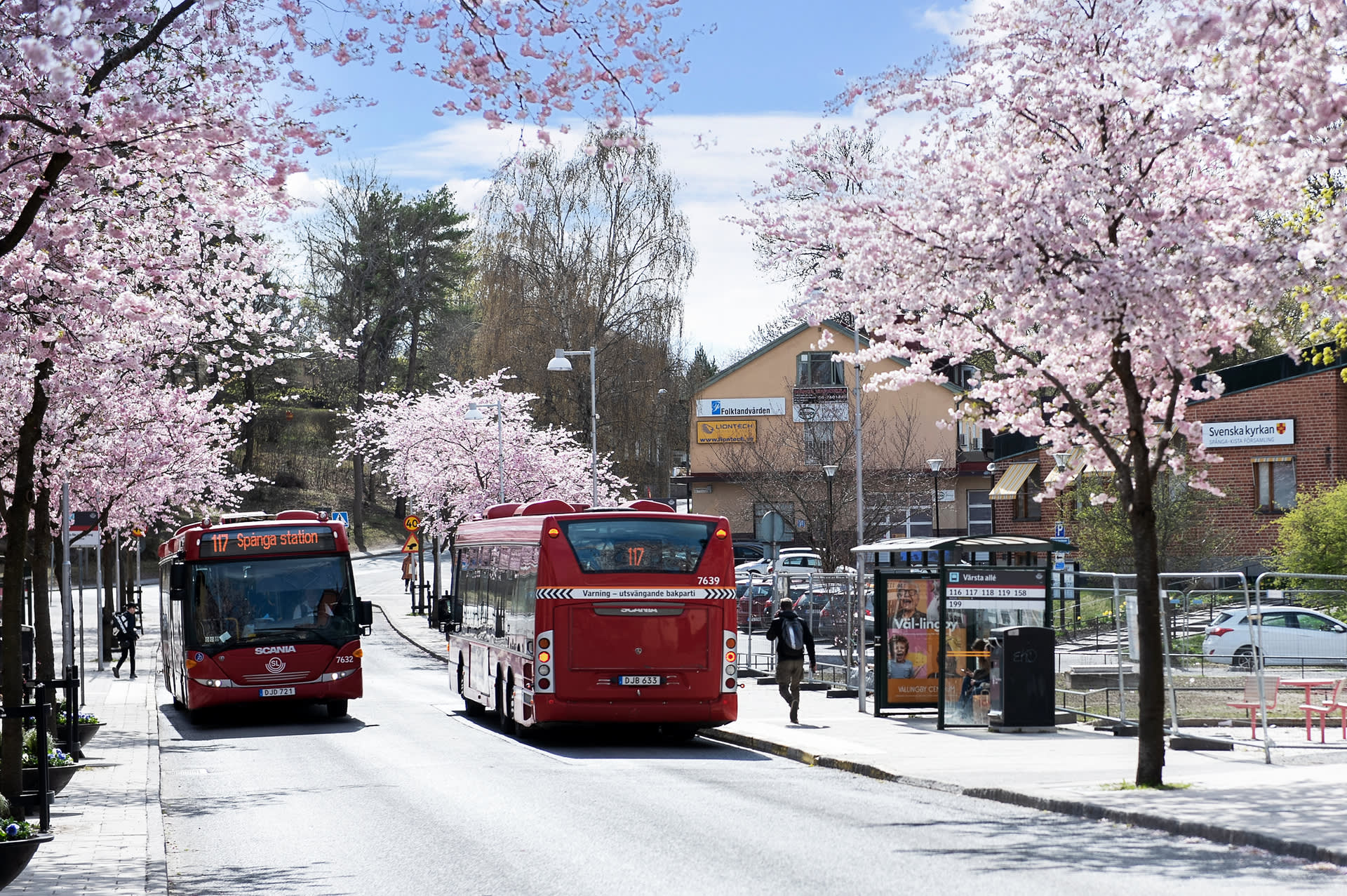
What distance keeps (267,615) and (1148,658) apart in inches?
585

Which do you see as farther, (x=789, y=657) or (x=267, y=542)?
(x=267, y=542)

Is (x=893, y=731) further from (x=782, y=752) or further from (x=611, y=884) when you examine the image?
(x=611, y=884)

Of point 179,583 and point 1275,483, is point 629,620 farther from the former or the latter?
point 1275,483

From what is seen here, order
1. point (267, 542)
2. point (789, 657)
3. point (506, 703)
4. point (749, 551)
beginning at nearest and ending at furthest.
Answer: point (789, 657)
point (506, 703)
point (267, 542)
point (749, 551)

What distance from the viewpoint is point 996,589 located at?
20.9 metres

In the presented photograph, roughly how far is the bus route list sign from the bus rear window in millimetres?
3395

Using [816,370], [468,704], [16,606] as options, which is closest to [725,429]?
[816,370]

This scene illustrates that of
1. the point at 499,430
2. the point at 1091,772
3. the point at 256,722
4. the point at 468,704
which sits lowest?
the point at 256,722

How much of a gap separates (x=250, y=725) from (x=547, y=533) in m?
8.53

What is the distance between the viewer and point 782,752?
19.3 metres

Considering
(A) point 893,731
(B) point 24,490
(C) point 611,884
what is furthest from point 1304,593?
(B) point 24,490

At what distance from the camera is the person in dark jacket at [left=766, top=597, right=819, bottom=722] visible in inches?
878

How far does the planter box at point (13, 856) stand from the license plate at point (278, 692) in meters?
14.6

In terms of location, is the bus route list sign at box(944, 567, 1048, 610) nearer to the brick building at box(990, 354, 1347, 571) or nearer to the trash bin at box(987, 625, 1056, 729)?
the trash bin at box(987, 625, 1056, 729)
